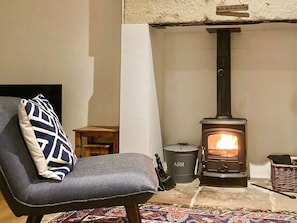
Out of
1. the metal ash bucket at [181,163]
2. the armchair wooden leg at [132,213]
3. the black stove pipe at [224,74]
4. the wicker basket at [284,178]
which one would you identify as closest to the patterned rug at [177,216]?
the armchair wooden leg at [132,213]

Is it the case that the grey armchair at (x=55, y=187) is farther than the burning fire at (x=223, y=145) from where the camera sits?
No

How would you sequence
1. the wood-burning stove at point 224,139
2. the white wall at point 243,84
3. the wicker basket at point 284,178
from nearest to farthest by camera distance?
the wicker basket at point 284,178 < the wood-burning stove at point 224,139 < the white wall at point 243,84

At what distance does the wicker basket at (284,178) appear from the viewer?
141 inches

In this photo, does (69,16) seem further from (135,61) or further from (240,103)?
(240,103)

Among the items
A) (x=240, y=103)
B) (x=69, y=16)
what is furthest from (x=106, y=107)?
(x=240, y=103)

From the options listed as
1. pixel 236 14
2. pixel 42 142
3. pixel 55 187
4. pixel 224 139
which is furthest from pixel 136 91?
pixel 55 187

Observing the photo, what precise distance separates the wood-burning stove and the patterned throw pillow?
1.86m

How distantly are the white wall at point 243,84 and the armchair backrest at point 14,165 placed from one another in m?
2.01

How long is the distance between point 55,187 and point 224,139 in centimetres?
216

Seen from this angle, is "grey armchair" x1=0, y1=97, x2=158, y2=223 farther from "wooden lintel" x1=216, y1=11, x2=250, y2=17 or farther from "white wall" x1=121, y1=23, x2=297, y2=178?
"white wall" x1=121, y1=23, x2=297, y2=178

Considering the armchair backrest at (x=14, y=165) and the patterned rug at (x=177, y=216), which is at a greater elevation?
the armchair backrest at (x=14, y=165)

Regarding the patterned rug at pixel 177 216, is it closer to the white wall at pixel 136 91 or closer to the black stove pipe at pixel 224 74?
the white wall at pixel 136 91

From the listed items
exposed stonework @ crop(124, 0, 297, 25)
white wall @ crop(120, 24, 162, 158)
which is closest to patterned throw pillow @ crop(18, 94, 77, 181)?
white wall @ crop(120, 24, 162, 158)

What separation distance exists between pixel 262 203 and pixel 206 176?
0.71 meters
